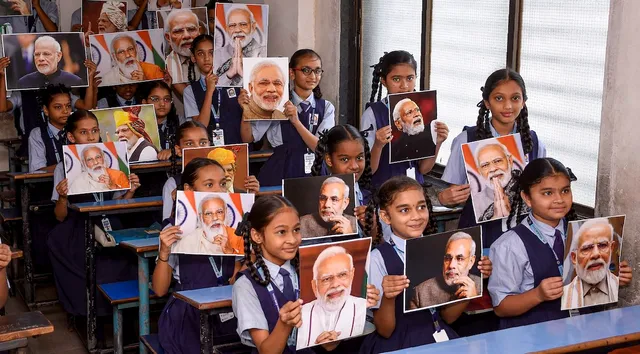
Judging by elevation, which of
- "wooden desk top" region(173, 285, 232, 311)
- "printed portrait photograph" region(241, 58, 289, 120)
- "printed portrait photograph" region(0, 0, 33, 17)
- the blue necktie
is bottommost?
"wooden desk top" region(173, 285, 232, 311)

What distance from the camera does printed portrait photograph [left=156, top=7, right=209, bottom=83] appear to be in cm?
675

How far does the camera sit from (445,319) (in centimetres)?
343

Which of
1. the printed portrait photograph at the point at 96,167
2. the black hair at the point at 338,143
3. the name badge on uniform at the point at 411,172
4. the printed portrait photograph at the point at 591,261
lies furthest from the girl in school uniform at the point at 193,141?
the printed portrait photograph at the point at 591,261

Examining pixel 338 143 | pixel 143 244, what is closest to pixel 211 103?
pixel 143 244

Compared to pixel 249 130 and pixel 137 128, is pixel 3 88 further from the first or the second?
pixel 249 130

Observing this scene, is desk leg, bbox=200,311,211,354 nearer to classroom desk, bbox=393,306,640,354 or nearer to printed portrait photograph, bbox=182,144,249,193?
classroom desk, bbox=393,306,640,354

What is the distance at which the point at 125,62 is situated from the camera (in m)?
6.70

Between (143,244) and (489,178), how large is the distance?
1737 millimetres

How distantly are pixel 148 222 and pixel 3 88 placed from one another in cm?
197

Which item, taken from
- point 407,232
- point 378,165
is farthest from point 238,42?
point 407,232

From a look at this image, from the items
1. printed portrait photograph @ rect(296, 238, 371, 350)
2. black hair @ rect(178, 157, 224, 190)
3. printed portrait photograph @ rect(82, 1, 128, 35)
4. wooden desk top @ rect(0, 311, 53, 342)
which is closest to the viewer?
printed portrait photograph @ rect(296, 238, 371, 350)

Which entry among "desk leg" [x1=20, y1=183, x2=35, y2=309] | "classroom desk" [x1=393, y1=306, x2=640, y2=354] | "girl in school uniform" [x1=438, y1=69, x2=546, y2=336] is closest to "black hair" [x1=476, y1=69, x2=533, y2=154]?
"girl in school uniform" [x1=438, y1=69, x2=546, y2=336]

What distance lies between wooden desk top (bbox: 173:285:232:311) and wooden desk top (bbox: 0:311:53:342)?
55 cm

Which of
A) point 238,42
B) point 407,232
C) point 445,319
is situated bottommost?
point 445,319
